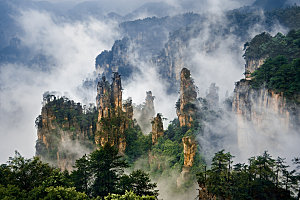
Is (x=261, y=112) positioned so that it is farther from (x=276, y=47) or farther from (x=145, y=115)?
(x=145, y=115)

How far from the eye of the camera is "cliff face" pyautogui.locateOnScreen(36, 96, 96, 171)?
42.4 metres

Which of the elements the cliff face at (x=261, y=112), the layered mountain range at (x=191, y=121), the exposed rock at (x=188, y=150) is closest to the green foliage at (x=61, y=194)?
the layered mountain range at (x=191, y=121)

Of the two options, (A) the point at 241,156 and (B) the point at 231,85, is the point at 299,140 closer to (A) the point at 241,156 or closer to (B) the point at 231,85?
(A) the point at 241,156

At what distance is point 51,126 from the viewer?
43469 millimetres

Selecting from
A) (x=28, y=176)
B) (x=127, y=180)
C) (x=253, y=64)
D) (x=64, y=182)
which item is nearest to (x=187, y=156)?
(x=127, y=180)

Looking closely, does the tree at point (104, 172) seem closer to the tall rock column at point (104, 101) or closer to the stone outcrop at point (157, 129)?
the stone outcrop at point (157, 129)

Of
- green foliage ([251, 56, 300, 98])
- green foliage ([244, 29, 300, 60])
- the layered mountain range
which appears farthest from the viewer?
green foliage ([244, 29, 300, 60])

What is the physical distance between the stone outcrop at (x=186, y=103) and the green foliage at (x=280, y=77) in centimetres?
1019

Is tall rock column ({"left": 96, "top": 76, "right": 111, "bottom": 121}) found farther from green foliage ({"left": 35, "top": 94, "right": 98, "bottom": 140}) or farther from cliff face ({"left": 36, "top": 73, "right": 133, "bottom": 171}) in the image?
green foliage ({"left": 35, "top": 94, "right": 98, "bottom": 140})

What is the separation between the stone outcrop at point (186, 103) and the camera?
3550cm

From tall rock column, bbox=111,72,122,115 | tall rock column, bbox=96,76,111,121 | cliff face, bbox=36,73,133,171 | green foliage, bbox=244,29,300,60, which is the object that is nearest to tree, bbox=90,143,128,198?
tall rock column, bbox=96,76,111,121

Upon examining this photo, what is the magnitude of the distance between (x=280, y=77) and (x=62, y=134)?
3514 centimetres

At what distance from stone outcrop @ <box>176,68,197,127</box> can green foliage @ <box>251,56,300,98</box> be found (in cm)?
1019

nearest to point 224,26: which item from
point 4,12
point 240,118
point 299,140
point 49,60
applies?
point 240,118
